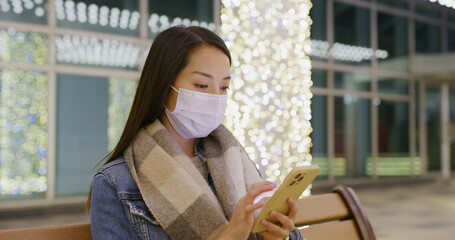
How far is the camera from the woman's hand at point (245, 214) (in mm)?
879

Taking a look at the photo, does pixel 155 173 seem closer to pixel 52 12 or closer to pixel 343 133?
pixel 52 12

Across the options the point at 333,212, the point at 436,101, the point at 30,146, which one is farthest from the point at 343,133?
the point at 333,212

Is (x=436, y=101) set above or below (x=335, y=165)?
above

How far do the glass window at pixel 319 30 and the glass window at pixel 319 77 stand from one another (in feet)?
0.96

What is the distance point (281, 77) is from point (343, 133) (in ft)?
19.8

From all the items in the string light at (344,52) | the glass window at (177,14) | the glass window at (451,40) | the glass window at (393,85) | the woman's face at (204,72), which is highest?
the glass window at (451,40)

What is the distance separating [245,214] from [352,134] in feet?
28.3

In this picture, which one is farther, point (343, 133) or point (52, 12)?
point (343, 133)

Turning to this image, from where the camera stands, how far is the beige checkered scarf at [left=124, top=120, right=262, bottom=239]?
1.04 m

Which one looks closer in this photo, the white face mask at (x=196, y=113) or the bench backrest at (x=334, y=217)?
the white face mask at (x=196, y=113)

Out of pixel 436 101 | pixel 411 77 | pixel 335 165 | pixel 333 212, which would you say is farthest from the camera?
pixel 436 101

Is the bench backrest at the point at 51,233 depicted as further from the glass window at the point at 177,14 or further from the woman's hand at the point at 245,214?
the glass window at the point at 177,14

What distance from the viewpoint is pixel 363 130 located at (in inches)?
361

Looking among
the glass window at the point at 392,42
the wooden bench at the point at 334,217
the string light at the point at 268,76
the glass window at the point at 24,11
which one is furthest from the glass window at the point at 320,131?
the wooden bench at the point at 334,217
